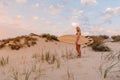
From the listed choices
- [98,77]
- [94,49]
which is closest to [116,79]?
[98,77]

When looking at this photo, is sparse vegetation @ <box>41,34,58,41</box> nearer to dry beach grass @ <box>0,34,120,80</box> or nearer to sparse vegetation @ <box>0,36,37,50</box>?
dry beach grass @ <box>0,34,120,80</box>

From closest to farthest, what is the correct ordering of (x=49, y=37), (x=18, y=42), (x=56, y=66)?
(x=56, y=66) → (x=18, y=42) → (x=49, y=37)

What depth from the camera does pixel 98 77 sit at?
6332 millimetres

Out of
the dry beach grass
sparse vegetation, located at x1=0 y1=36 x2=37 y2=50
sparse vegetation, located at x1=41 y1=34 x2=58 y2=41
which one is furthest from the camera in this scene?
sparse vegetation, located at x1=41 y1=34 x2=58 y2=41

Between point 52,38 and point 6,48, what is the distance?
3.27 m

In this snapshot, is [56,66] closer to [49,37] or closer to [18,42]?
[18,42]

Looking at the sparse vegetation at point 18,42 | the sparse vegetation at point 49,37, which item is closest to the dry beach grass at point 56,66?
the sparse vegetation at point 18,42

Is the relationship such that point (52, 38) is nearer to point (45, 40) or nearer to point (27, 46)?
point (45, 40)

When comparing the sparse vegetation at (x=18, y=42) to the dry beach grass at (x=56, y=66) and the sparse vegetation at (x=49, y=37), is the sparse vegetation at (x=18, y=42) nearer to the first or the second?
the dry beach grass at (x=56, y=66)

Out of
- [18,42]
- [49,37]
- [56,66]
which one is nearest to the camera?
[56,66]

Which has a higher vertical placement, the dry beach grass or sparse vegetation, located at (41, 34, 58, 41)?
sparse vegetation, located at (41, 34, 58, 41)

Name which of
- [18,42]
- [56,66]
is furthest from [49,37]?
[56,66]

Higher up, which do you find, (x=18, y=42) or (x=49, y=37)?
(x=49, y=37)

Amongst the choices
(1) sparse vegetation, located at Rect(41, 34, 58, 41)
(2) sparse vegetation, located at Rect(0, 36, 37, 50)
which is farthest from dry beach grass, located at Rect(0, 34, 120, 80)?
(1) sparse vegetation, located at Rect(41, 34, 58, 41)
